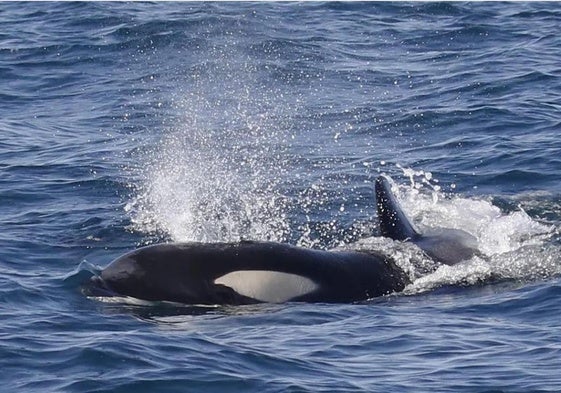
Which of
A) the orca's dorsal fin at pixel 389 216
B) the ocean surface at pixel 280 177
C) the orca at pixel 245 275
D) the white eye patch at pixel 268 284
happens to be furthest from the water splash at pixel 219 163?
the white eye patch at pixel 268 284

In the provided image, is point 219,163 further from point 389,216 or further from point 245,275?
point 245,275

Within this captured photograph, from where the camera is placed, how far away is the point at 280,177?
19141mm

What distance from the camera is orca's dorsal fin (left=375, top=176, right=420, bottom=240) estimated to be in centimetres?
1493

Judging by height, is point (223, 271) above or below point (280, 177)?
above

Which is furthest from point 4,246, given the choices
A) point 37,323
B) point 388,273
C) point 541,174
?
point 541,174

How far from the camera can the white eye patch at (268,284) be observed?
12906mm

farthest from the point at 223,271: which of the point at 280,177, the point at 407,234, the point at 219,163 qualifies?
the point at 219,163

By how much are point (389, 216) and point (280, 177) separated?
14.2ft

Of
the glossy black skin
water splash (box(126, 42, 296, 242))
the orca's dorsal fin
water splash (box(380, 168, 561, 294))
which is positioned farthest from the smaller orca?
water splash (box(126, 42, 296, 242))

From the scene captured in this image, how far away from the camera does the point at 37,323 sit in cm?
1236

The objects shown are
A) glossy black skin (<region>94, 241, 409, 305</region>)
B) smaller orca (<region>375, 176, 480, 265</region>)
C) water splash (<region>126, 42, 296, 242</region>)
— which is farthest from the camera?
water splash (<region>126, 42, 296, 242</region>)

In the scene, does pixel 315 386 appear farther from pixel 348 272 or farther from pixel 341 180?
pixel 341 180

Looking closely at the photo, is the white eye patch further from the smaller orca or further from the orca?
the smaller orca

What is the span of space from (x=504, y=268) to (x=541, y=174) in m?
4.45
